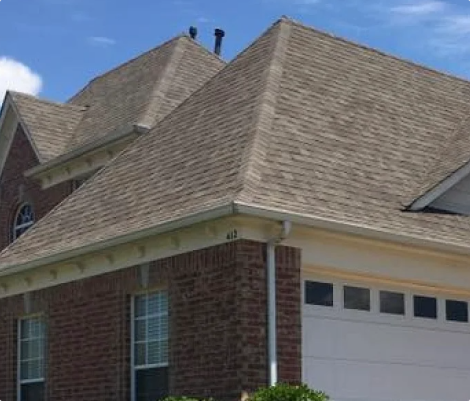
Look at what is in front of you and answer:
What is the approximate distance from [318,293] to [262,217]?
1.72 metres

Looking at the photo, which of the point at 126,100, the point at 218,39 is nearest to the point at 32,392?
the point at 126,100

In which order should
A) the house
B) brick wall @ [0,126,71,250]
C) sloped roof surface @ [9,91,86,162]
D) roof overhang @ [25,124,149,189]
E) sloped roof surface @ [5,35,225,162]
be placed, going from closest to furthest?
the house, roof overhang @ [25,124,149,189], sloped roof surface @ [5,35,225,162], brick wall @ [0,126,71,250], sloped roof surface @ [9,91,86,162]

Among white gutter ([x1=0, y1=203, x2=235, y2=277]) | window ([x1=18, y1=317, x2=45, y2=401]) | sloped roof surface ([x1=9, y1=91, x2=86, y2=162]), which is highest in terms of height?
sloped roof surface ([x1=9, y1=91, x2=86, y2=162])

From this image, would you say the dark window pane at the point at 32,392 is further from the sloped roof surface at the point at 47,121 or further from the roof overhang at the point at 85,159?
the sloped roof surface at the point at 47,121

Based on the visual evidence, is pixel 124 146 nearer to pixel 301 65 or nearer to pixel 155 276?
pixel 301 65

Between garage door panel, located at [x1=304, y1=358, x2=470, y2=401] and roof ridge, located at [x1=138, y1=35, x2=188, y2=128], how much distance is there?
816 centimetres

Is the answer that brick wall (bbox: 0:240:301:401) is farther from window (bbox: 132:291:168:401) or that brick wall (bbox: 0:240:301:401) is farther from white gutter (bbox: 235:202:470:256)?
white gutter (bbox: 235:202:470:256)

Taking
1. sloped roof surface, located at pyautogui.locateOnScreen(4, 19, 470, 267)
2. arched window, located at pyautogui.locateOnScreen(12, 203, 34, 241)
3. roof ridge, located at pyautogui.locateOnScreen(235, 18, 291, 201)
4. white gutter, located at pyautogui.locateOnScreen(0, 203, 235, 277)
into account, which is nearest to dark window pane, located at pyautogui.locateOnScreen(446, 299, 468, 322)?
sloped roof surface, located at pyautogui.locateOnScreen(4, 19, 470, 267)

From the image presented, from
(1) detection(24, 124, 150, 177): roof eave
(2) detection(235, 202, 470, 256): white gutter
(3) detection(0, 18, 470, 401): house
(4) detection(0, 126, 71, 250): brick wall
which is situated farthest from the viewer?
(4) detection(0, 126, 71, 250): brick wall

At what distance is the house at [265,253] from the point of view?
13.1 meters

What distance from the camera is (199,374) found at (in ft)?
43.4

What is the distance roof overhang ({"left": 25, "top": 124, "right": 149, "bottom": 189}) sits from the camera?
20359 millimetres

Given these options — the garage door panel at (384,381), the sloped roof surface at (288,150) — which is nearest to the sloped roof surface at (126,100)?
the sloped roof surface at (288,150)

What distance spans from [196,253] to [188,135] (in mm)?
3438
